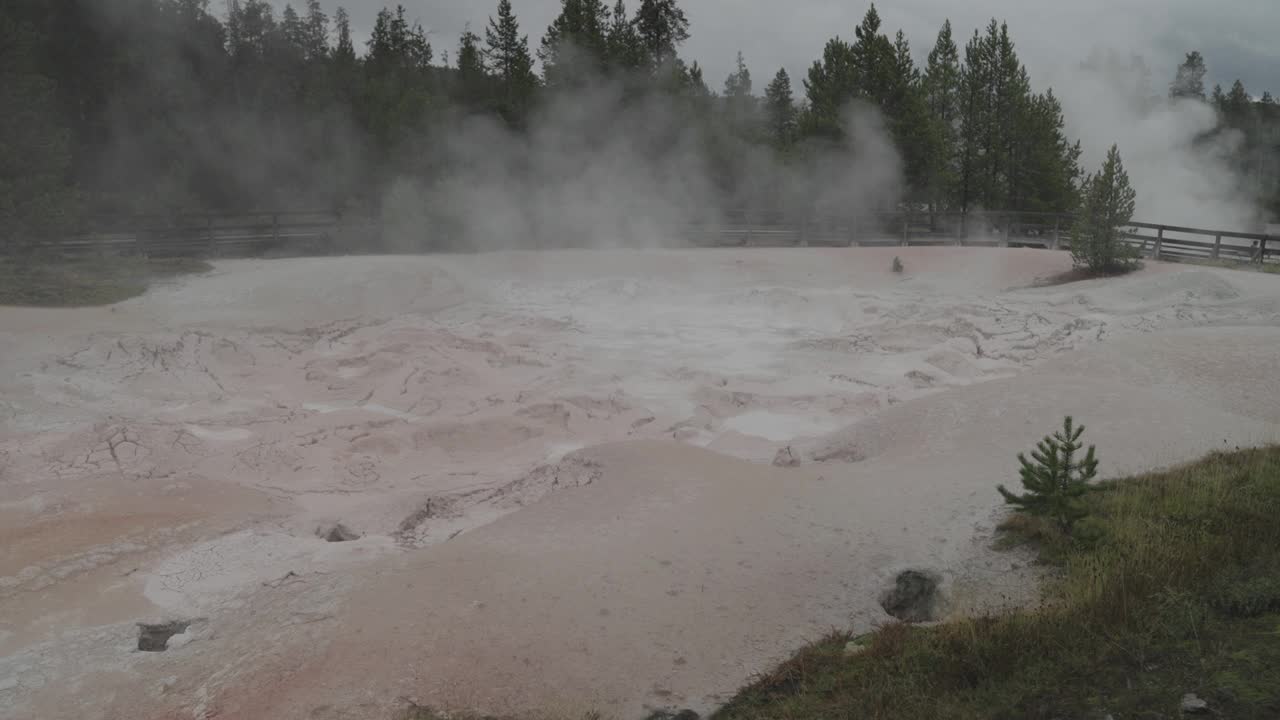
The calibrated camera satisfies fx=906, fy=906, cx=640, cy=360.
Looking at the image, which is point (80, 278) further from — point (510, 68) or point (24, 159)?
point (510, 68)

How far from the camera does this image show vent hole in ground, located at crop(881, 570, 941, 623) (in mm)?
4797

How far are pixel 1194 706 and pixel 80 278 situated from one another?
1614 centimetres

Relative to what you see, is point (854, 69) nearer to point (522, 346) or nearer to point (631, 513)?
point (522, 346)

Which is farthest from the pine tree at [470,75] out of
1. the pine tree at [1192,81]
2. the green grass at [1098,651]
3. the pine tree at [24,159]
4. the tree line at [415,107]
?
the pine tree at [1192,81]

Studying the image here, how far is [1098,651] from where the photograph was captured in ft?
12.2

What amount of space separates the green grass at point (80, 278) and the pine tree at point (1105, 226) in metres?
16.4

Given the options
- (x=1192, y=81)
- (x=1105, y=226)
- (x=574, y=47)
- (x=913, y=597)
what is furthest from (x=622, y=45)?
(x=1192, y=81)

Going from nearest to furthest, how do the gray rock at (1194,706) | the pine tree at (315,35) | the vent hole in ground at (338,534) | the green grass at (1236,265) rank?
the gray rock at (1194,706), the vent hole in ground at (338,534), the green grass at (1236,265), the pine tree at (315,35)

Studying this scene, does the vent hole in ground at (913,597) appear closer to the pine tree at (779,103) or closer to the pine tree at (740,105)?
the pine tree at (740,105)

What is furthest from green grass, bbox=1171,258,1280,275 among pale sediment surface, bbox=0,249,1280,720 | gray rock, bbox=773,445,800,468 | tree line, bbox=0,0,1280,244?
gray rock, bbox=773,445,800,468

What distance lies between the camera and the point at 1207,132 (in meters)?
46.4

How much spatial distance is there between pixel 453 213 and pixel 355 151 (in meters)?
7.86

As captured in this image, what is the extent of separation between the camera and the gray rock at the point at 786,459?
25.1 feet

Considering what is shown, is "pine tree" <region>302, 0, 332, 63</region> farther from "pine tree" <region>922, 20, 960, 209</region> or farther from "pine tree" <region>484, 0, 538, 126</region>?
"pine tree" <region>922, 20, 960, 209</region>
